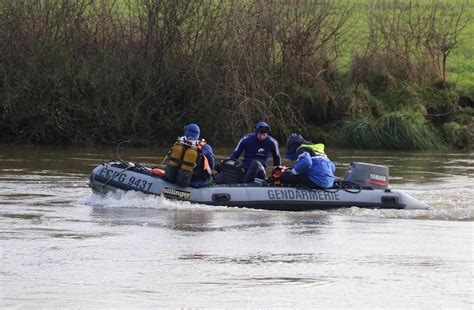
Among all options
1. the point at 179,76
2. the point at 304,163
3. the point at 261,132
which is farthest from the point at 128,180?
the point at 179,76

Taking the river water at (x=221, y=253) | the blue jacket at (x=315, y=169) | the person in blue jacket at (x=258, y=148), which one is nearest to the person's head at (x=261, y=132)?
the person in blue jacket at (x=258, y=148)

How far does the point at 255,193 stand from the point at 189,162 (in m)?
1.13

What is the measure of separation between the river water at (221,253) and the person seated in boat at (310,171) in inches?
21.1

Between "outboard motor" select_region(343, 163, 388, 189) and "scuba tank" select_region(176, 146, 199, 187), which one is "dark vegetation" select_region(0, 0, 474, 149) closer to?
"outboard motor" select_region(343, 163, 388, 189)

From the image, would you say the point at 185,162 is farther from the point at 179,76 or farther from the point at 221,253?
the point at 179,76

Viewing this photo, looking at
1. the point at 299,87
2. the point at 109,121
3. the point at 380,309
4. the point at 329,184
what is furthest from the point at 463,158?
the point at 380,309

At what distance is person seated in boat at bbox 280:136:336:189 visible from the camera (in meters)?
16.9

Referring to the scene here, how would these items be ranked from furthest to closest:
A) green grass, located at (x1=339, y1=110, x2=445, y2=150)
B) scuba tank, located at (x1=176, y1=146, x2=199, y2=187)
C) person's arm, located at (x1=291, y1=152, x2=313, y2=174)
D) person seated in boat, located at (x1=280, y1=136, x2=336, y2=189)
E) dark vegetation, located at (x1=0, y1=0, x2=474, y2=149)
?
green grass, located at (x1=339, y1=110, x2=445, y2=150), dark vegetation, located at (x1=0, y1=0, x2=474, y2=149), person seated in boat, located at (x1=280, y1=136, x2=336, y2=189), person's arm, located at (x1=291, y1=152, x2=313, y2=174), scuba tank, located at (x1=176, y1=146, x2=199, y2=187)

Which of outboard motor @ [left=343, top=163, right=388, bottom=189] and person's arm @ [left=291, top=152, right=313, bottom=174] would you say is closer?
person's arm @ [left=291, top=152, right=313, bottom=174]

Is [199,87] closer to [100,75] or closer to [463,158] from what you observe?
[100,75]

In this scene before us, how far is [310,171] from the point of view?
17.0 m

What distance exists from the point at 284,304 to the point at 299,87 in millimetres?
22039

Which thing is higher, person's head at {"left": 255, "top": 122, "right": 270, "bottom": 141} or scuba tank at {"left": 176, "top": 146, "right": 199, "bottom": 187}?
Result: person's head at {"left": 255, "top": 122, "right": 270, "bottom": 141}

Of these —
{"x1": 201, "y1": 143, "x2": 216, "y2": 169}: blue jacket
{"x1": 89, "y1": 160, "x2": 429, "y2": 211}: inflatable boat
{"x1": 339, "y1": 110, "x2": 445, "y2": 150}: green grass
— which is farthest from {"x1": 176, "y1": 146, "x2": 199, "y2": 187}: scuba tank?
{"x1": 339, "y1": 110, "x2": 445, "y2": 150}: green grass
